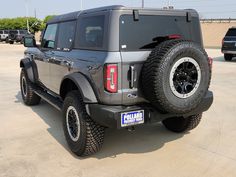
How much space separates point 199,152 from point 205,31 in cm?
3563

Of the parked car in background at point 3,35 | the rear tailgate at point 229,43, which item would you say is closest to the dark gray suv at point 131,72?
the rear tailgate at point 229,43

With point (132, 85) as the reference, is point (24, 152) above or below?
below

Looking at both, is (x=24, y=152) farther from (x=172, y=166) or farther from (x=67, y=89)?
(x=172, y=166)

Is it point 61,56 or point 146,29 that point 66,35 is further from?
point 146,29

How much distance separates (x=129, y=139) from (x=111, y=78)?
1499 millimetres

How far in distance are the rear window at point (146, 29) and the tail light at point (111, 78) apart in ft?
0.90

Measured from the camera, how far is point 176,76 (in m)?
3.44

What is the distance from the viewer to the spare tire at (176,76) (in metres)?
3.30

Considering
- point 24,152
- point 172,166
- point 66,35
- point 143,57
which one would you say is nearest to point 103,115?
point 143,57

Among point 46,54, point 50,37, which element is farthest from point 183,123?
point 50,37

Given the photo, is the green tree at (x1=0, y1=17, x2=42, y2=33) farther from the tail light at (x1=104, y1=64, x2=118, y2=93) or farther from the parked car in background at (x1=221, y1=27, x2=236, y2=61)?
the tail light at (x1=104, y1=64, x2=118, y2=93)

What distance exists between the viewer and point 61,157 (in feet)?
13.0

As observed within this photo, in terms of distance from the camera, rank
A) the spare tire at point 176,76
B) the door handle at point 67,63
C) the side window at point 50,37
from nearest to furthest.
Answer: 1. the spare tire at point 176,76
2. the door handle at point 67,63
3. the side window at point 50,37

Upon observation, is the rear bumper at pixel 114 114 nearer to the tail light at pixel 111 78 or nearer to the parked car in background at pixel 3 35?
the tail light at pixel 111 78
